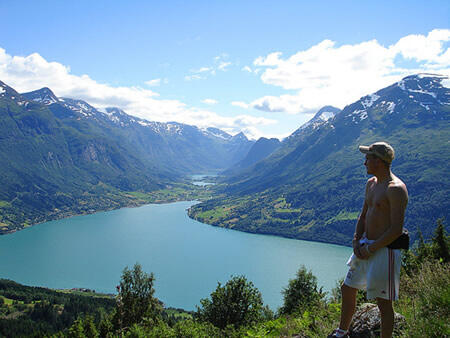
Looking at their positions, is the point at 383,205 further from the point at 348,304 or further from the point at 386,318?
the point at 348,304

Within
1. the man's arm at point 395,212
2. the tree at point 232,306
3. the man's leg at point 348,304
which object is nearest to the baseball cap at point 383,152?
the man's arm at point 395,212

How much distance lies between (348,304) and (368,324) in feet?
2.16

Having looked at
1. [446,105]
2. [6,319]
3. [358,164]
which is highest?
[446,105]

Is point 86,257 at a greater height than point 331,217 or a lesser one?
lesser

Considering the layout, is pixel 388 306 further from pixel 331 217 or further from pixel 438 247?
pixel 331 217

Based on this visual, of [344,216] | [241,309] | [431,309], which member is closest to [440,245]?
[241,309]

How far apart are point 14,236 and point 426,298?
15500 cm

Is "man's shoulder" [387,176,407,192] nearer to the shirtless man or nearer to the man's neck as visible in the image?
the shirtless man

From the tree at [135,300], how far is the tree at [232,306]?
5.88 m

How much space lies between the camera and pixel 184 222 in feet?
479

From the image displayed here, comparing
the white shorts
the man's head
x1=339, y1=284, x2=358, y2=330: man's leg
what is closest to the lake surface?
x1=339, y1=284, x2=358, y2=330: man's leg

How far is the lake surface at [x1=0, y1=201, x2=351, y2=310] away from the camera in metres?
74.6

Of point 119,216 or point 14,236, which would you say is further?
point 119,216

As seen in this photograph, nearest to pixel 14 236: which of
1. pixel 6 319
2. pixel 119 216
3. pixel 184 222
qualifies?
pixel 119 216
